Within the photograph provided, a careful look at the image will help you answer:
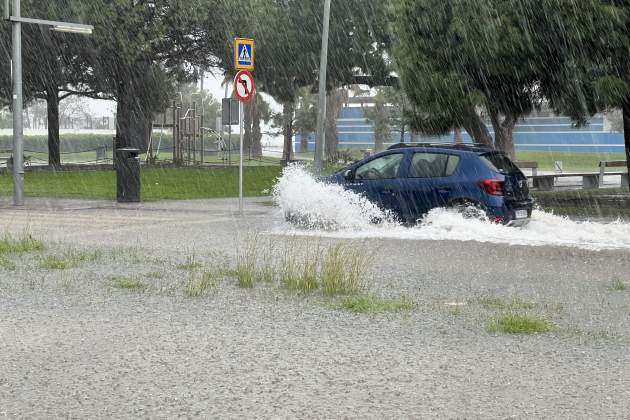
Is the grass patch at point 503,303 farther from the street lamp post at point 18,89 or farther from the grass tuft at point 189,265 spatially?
the street lamp post at point 18,89

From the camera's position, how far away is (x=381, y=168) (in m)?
14.8

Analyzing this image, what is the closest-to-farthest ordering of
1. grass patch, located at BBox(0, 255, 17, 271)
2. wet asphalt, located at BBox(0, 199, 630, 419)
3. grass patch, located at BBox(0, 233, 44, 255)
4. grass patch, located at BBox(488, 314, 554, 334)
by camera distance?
wet asphalt, located at BBox(0, 199, 630, 419) < grass patch, located at BBox(488, 314, 554, 334) < grass patch, located at BBox(0, 255, 17, 271) < grass patch, located at BBox(0, 233, 44, 255)

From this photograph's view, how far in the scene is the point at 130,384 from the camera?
545cm

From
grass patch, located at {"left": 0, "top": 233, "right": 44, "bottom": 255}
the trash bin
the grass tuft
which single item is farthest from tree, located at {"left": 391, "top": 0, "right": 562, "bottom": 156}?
grass patch, located at {"left": 0, "top": 233, "right": 44, "bottom": 255}

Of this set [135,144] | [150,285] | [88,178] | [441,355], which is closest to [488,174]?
[150,285]

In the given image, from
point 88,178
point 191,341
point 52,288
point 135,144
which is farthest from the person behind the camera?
point 135,144

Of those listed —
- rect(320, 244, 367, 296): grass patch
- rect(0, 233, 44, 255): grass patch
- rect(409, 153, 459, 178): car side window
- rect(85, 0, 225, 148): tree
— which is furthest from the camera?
rect(85, 0, 225, 148): tree

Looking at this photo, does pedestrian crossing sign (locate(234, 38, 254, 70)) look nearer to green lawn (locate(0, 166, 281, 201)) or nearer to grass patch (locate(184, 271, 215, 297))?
green lawn (locate(0, 166, 281, 201))

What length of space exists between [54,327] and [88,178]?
26.9 m

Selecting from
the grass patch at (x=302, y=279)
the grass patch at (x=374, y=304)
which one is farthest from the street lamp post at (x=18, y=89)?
the grass patch at (x=374, y=304)

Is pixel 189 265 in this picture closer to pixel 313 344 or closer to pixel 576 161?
pixel 313 344

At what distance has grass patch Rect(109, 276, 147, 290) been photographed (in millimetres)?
9016

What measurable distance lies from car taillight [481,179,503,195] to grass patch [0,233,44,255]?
6.17 m

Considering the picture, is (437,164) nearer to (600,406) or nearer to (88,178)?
(600,406)
